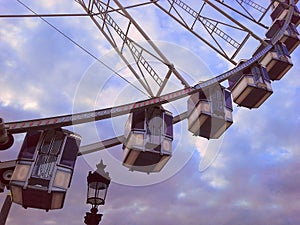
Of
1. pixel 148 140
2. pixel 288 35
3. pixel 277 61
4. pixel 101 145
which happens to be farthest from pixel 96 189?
pixel 288 35

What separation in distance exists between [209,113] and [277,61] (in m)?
4.94

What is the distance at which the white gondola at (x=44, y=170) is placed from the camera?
17.6 feet

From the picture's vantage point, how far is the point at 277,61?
37.4 ft

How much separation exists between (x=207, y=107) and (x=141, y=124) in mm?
1950

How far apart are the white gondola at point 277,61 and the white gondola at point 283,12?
326 centimetres

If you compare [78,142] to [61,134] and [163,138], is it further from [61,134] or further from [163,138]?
[163,138]

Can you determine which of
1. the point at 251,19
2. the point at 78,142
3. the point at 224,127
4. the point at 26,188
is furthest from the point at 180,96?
the point at 251,19

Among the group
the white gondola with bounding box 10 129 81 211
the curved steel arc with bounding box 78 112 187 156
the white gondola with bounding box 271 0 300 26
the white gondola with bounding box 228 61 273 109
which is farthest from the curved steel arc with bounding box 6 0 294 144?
the white gondola with bounding box 271 0 300 26

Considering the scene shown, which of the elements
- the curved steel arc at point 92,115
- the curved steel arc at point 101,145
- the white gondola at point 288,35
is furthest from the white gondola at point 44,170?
the white gondola at point 288,35

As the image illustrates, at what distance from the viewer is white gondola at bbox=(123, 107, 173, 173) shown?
21.9 feet

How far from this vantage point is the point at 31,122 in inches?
227

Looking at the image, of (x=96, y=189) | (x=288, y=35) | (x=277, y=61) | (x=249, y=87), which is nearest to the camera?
(x=96, y=189)

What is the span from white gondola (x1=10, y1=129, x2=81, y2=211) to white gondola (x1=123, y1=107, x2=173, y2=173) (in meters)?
1.28

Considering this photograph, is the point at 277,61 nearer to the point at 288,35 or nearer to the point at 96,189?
the point at 288,35
